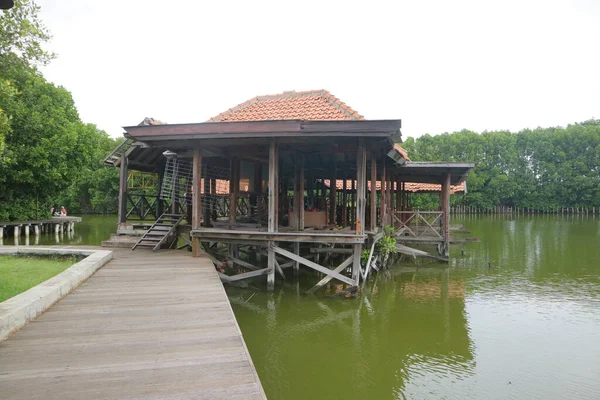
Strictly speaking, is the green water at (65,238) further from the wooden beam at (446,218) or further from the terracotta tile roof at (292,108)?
the wooden beam at (446,218)

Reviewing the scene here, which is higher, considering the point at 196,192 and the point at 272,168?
the point at 272,168

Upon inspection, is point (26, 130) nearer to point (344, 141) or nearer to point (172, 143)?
point (172, 143)

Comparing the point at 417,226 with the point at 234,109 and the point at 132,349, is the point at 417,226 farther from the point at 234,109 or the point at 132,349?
the point at 132,349

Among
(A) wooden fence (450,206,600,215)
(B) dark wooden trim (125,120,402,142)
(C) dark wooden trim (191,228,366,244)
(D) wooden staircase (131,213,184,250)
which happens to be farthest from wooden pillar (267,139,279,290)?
(A) wooden fence (450,206,600,215)

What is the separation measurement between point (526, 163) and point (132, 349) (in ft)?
199

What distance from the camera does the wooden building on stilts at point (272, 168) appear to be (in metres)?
8.75

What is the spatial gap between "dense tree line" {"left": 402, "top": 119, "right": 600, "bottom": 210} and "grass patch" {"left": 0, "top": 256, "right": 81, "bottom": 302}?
44445 mm

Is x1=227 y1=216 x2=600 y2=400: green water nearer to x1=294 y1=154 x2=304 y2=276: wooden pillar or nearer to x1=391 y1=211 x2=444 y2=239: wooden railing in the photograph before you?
x1=294 y1=154 x2=304 y2=276: wooden pillar

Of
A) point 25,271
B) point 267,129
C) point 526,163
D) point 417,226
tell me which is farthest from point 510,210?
point 25,271

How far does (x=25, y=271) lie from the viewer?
811 centimetres

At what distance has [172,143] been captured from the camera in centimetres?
961

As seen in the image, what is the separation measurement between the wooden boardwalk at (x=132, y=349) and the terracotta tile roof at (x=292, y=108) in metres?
5.43

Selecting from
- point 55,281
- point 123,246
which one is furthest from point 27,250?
point 55,281

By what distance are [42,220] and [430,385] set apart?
24477 mm
